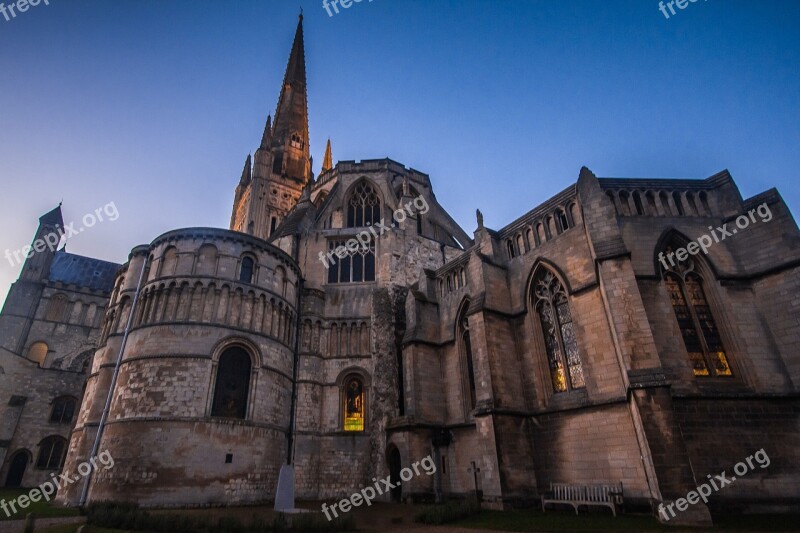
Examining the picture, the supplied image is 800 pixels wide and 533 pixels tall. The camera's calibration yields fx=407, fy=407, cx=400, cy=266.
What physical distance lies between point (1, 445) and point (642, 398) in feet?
112

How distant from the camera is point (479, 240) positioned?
19094 mm

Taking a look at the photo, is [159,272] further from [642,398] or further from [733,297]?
[733,297]

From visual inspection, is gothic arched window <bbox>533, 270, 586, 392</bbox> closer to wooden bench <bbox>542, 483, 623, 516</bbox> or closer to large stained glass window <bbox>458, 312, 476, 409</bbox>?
wooden bench <bbox>542, 483, 623, 516</bbox>

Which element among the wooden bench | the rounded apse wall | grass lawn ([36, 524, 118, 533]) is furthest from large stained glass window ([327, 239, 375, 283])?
grass lawn ([36, 524, 118, 533])

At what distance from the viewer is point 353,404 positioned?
845 inches

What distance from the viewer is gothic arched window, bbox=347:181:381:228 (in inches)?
1106

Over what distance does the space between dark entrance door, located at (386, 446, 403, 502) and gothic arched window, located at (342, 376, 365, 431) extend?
253 centimetres

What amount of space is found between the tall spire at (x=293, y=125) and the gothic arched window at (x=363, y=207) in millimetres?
13686

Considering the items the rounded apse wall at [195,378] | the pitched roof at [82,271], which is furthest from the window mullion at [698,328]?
the pitched roof at [82,271]

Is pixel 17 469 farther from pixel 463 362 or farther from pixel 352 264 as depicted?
pixel 463 362

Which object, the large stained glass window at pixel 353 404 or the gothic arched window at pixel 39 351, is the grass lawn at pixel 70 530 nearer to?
the large stained glass window at pixel 353 404

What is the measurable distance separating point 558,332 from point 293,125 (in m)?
38.3

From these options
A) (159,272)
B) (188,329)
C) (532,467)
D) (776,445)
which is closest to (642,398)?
(776,445)

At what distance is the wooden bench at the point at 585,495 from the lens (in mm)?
11430
